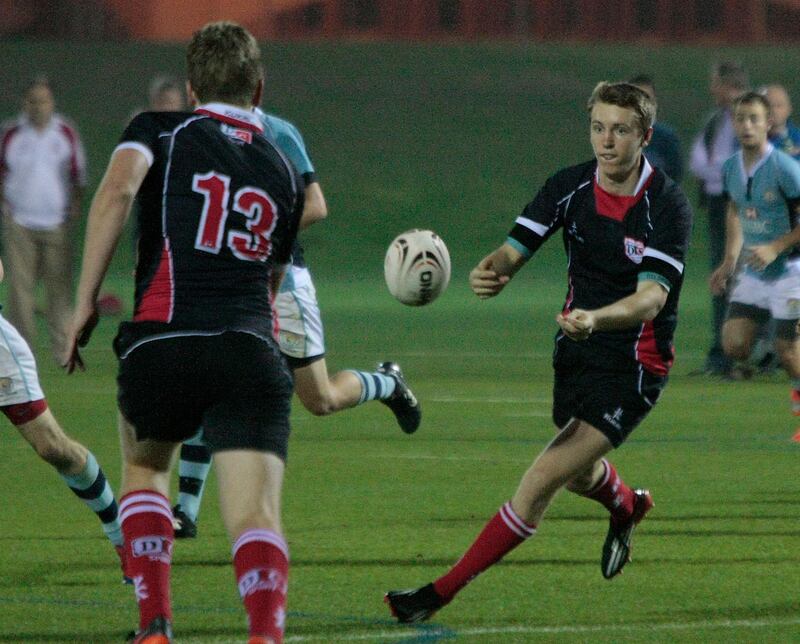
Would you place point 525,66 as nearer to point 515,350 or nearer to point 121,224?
point 515,350

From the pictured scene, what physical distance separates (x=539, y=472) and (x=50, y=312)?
9448mm

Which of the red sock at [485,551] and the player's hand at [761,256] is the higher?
the red sock at [485,551]

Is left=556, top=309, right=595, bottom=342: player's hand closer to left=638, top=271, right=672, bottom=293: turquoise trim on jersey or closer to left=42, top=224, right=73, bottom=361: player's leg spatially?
left=638, top=271, right=672, bottom=293: turquoise trim on jersey

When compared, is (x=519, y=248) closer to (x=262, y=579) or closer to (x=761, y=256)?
(x=262, y=579)

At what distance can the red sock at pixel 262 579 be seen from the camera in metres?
4.54

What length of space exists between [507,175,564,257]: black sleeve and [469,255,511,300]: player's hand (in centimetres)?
14

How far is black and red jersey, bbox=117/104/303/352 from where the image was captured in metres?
4.77

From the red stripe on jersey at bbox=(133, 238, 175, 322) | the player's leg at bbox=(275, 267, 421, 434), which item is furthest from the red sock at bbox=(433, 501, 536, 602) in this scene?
the player's leg at bbox=(275, 267, 421, 434)

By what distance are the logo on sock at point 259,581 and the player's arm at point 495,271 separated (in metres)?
1.87

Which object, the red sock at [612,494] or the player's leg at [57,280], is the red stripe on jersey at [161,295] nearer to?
the red sock at [612,494]

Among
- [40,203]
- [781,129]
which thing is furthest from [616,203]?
[40,203]

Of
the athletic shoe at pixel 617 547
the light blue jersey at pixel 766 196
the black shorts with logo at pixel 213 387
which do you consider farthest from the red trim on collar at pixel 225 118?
the light blue jersey at pixel 766 196

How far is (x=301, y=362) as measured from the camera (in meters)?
8.12

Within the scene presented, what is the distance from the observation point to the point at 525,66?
1203 inches
